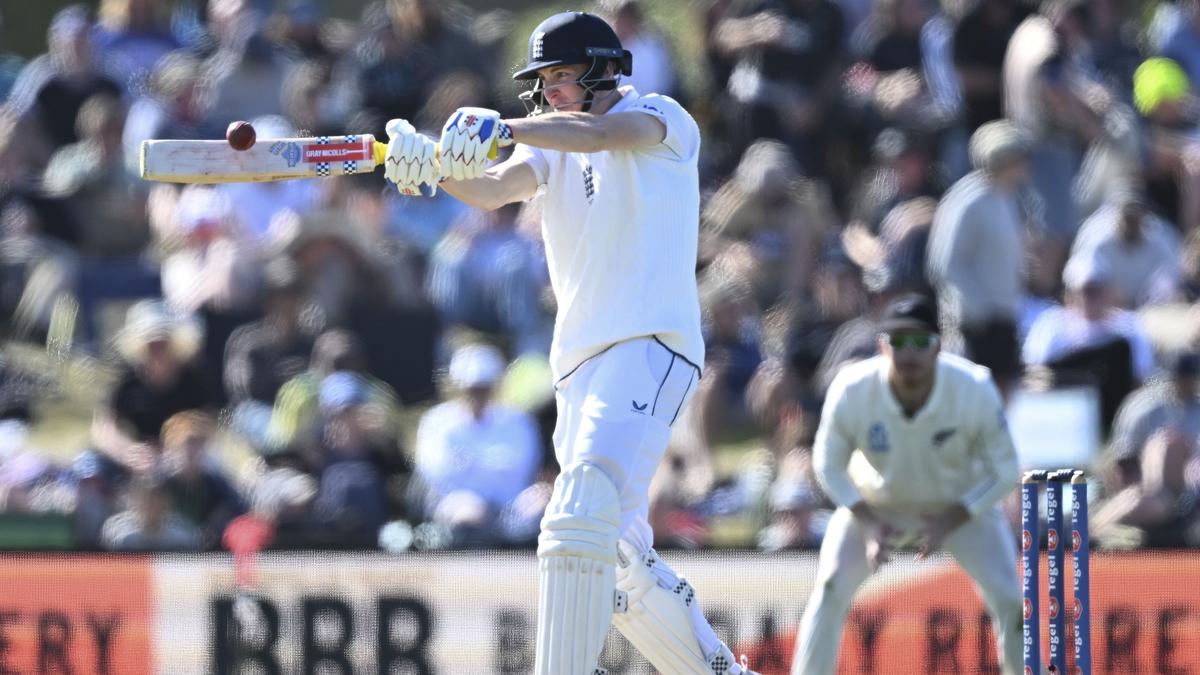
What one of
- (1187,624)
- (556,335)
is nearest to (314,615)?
(556,335)

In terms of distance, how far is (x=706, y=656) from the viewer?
5.97m

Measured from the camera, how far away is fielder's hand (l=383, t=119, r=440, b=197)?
5.32 meters

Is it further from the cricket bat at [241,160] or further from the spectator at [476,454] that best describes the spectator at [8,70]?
the cricket bat at [241,160]

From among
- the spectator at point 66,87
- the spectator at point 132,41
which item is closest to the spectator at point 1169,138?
the spectator at point 132,41

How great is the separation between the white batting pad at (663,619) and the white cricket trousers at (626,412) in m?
0.10

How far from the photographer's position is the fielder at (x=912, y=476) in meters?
7.79

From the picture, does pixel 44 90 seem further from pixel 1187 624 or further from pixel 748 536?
pixel 1187 624

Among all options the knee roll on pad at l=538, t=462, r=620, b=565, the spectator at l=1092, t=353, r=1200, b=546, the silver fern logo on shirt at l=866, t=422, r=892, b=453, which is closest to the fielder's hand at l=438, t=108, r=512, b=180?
the knee roll on pad at l=538, t=462, r=620, b=565

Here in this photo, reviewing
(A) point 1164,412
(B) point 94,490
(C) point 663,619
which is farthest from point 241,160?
(A) point 1164,412

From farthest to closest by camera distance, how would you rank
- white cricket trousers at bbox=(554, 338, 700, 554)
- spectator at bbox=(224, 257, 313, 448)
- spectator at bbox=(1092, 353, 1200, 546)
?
spectator at bbox=(224, 257, 313, 448) → spectator at bbox=(1092, 353, 1200, 546) → white cricket trousers at bbox=(554, 338, 700, 554)

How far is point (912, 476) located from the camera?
315 inches

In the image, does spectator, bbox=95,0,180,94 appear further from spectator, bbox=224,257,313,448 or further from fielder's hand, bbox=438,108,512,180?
fielder's hand, bbox=438,108,512,180

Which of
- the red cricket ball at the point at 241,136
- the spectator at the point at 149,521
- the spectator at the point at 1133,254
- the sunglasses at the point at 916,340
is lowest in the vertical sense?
the spectator at the point at 149,521

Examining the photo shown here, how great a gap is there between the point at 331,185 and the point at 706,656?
618cm
